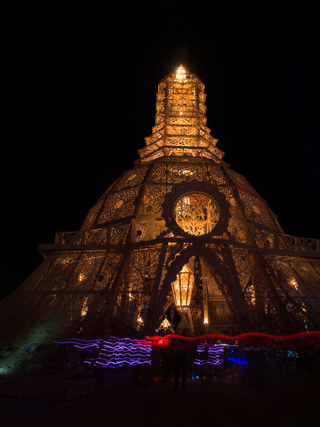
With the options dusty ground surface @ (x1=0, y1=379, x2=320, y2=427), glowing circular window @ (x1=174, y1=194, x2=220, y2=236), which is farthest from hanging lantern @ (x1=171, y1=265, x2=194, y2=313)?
dusty ground surface @ (x1=0, y1=379, x2=320, y2=427)

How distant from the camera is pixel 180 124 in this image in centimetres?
2650

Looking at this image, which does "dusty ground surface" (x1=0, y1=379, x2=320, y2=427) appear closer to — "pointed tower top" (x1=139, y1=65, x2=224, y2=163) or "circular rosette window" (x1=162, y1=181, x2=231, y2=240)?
"circular rosette window" (x1=162, y1=181, x2=231, y2=240)

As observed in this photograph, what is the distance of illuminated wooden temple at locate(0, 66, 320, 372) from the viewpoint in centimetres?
1345

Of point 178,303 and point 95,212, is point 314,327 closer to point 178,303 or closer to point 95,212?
point 178,303

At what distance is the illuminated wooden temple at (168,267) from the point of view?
44.1 ft

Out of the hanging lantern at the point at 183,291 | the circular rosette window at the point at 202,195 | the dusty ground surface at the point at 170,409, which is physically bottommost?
the dusty ground surface at the point at 170,409

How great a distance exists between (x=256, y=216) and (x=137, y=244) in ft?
24.1

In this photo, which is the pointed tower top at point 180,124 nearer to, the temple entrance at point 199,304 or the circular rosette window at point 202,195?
the temple entrance at point 199,304

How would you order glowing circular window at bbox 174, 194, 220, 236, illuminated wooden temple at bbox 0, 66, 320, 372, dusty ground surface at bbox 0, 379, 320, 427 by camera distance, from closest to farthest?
dusty ground surface at bbox 0, 379, 320, 427
illuminated wooden temple at bbox 0, 66, 320, 372
glowing circular window at bbox 174, 194, 220, 236

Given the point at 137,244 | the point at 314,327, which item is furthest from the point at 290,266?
the point at 137,244

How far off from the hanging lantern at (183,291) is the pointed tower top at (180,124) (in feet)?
33.3

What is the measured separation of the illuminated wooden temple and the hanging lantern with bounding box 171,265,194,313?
0.05 meters

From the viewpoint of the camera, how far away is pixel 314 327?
1339 centimetres

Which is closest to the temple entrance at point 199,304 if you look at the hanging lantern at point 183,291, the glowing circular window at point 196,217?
the hanging lantern at point 183,291
